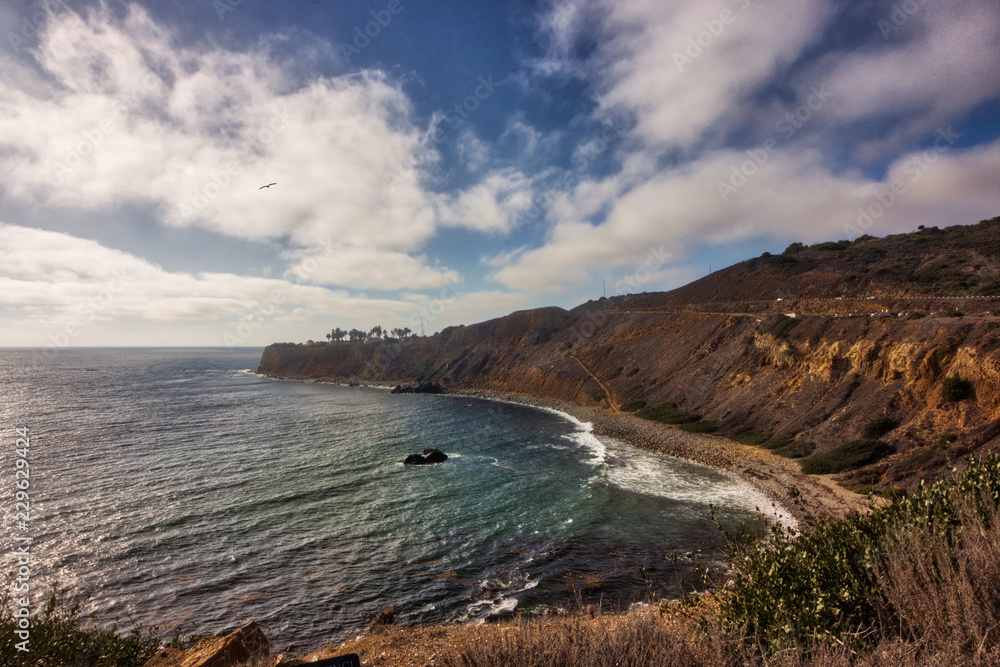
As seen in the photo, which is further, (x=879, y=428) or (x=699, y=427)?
(x=699, y=427)

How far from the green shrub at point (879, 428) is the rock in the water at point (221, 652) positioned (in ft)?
129

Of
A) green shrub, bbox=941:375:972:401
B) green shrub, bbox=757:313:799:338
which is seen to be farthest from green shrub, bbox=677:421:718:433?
green shrub, bbox=941:375:972:401

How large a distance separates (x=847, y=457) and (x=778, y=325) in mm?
23381

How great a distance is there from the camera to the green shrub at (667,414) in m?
49.4

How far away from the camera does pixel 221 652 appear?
11.9 metres

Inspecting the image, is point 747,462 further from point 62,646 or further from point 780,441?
point 62,646

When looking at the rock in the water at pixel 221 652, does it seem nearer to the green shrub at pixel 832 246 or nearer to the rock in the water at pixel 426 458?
the rock in the water at pixel 426 458

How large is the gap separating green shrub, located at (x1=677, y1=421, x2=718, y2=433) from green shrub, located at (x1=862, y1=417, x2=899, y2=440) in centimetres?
1401

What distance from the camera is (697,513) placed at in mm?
27266

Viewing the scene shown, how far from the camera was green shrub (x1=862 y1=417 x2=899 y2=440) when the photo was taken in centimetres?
3150

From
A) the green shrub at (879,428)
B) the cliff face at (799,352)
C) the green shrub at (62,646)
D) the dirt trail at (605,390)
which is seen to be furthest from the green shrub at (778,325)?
the green shrub at (62,646)

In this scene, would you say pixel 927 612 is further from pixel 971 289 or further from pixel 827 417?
pixel 971 289

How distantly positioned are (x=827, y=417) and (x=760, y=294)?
5546cm

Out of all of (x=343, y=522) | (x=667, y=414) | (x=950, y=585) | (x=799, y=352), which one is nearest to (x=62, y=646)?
(x=343, y=522)
